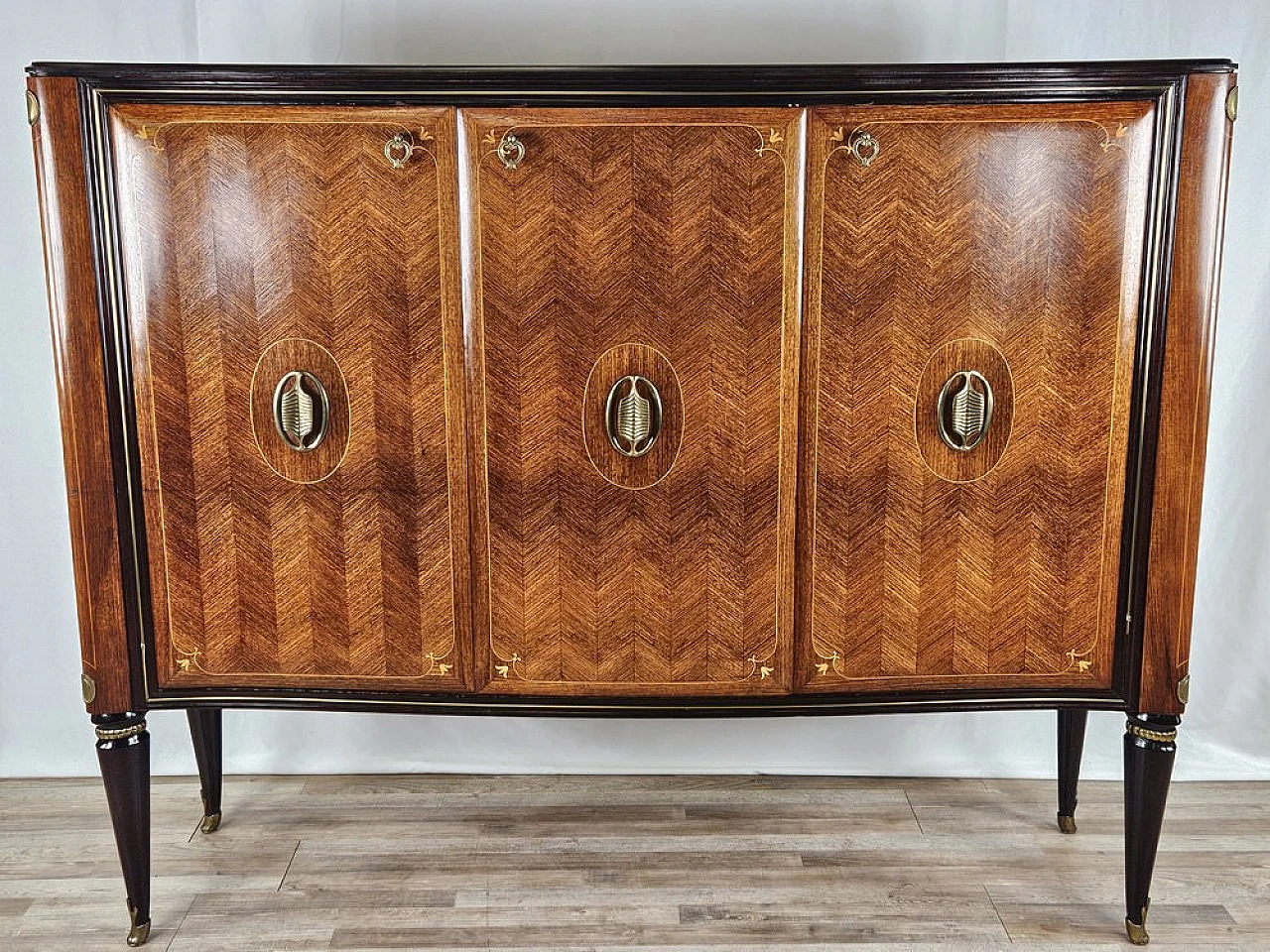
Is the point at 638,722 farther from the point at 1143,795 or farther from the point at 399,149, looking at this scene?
the point at 399,149

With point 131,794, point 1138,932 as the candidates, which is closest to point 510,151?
point 131,794

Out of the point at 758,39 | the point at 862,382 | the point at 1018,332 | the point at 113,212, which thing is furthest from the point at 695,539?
the point at 758,39

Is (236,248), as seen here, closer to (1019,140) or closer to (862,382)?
(862,382)

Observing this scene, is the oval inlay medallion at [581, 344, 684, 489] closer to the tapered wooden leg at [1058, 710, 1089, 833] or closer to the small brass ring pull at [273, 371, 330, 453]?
the small brass ring pull at [273, 371, 330, 453]

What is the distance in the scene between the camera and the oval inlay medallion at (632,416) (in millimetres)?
1621

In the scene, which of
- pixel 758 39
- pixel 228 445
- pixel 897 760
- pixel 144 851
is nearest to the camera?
pixel 228 445

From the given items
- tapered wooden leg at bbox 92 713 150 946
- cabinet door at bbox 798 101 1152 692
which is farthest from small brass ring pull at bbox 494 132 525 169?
tapered wooden leg at bbox 92 713 150 946

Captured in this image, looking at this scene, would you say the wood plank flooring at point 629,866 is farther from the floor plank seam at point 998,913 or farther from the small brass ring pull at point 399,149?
the small brass ring pull at point 399,149

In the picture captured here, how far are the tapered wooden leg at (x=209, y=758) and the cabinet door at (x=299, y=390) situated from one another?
49 centimetres

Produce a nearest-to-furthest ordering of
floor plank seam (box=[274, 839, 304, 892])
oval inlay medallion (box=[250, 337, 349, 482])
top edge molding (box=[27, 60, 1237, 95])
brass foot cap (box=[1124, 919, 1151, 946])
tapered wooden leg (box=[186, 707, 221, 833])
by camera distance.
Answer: top edge molding (box=[27, 60, 1237, 95])
oval inlay medallion (box=[250, 337, 349, 482])
brass foot cap (box=[1124, 919, 1151, 946])
floor plank seam (box=[274, 839, 304, 892])
tapered wooden leg (box=[186, 707, 221, 833])

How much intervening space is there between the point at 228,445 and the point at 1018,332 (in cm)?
122

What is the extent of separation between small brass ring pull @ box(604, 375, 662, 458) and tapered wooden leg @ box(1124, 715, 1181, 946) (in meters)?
0.92

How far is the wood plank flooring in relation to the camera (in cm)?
185

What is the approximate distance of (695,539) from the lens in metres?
1.67
